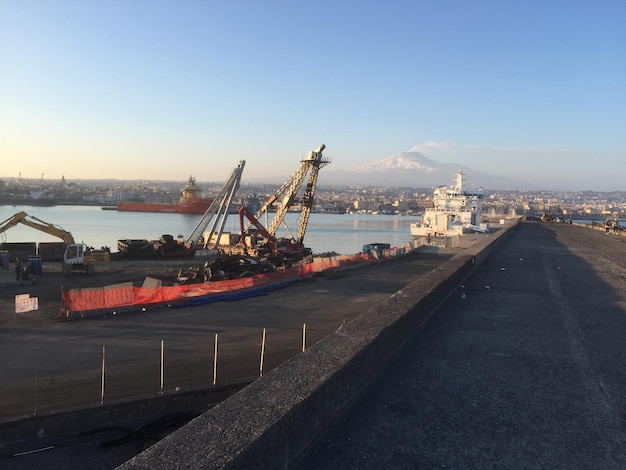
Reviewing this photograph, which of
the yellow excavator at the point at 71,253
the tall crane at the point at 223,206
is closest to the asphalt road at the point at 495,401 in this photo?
the yellow excavator at the point at 71,253

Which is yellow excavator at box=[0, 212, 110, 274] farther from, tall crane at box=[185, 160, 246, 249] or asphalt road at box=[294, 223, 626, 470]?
asphalt road at box=[294, 223, 626, 470]

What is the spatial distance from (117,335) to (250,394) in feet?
31.3

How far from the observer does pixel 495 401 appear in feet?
14.7

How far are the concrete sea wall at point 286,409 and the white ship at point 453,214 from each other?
190 ft

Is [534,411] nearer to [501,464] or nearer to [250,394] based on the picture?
[501,464]

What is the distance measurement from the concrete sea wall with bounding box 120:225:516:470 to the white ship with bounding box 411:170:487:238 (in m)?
58.0

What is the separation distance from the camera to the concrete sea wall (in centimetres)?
267

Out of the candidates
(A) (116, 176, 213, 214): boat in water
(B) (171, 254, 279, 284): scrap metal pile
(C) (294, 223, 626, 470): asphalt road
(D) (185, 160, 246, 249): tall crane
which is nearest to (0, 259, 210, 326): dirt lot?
(B) (171, 254, 279, 284): scrap metal pile

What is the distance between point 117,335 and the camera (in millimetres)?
12023

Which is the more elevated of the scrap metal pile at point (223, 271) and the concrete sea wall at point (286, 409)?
the concrete sea wall at point (286, 409)

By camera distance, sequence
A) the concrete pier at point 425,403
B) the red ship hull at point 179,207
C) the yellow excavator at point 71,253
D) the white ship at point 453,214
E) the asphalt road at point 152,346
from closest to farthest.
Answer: the concrete pier at point 425,403, the asphalt road at point 152,346, the yellow excavator at point 71,253, the white ship at point 453,214, the red ship hull at point 179,207

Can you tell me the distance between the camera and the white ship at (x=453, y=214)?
64375 millimetres

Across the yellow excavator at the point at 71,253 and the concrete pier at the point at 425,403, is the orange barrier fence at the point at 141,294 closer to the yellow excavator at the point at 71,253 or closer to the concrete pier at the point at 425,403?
the concrete pier at the point at 425,403

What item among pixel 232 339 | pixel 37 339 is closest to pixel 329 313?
pixel 232 339
